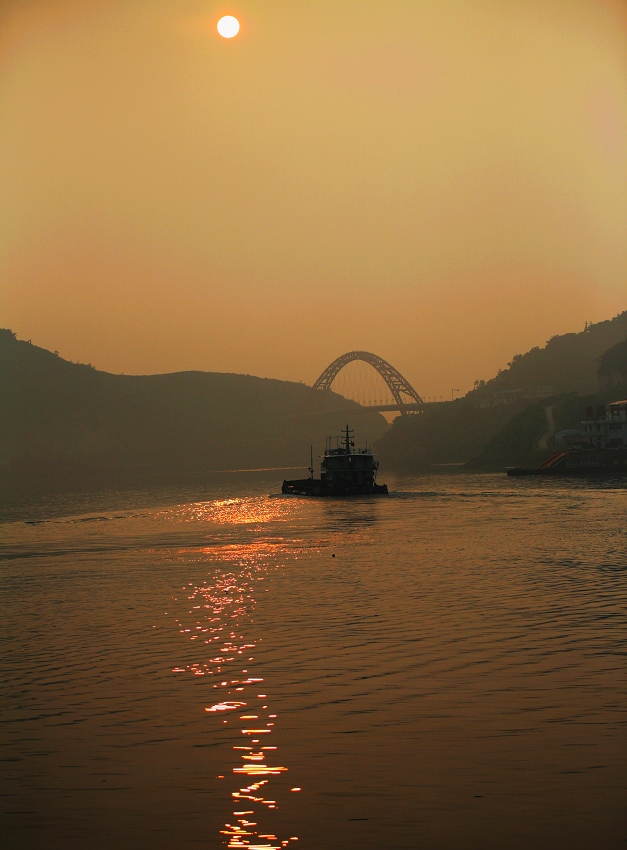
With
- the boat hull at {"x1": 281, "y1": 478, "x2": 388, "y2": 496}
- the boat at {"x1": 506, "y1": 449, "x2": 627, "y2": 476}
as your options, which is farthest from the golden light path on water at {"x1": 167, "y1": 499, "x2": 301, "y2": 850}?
the boat at {"x1": 506, "y1": 449, "x2": 627, "y2": 476}

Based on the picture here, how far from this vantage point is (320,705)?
17531mm

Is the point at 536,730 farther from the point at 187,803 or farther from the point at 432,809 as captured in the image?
the point at 187,803

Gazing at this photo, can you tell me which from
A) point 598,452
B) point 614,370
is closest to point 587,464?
point 598,452

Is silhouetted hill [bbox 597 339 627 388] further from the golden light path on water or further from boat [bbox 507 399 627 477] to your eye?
the golden light path on water

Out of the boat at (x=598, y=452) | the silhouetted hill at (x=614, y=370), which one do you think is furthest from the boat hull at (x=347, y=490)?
the silhouetted hill at (x=614, y=370)

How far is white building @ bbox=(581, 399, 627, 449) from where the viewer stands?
467ft

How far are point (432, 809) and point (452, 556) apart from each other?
32172 mm

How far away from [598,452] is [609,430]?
5.39m

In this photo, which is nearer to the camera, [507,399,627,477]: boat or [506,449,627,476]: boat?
[506,449,627,476]: boat

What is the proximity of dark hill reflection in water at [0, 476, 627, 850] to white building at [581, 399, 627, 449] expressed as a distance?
343 feet

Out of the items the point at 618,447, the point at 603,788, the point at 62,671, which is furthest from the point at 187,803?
the point at 618,447

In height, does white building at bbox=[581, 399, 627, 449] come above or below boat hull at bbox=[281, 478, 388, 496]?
above

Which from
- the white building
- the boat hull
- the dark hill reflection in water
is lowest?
the dark hill reflection in water

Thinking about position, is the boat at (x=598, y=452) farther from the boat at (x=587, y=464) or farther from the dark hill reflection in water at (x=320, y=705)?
the dark hill reflection in water at (x=320, y=705)
